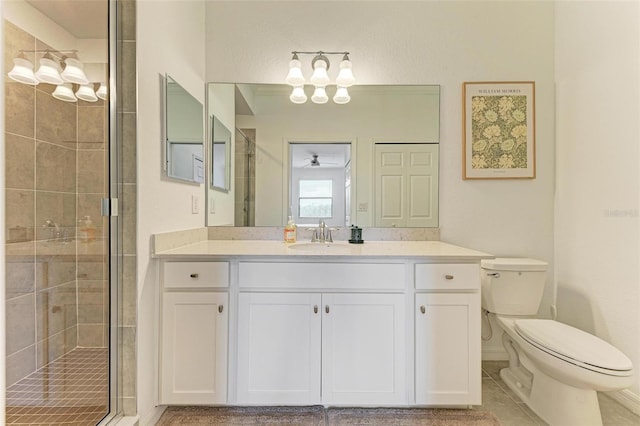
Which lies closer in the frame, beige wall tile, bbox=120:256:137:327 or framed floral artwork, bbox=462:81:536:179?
beige wall tile, bbox=120:256:137:327

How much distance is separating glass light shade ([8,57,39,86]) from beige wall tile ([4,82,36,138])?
2 centimetres

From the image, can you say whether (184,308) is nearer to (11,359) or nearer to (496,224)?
(11,359)

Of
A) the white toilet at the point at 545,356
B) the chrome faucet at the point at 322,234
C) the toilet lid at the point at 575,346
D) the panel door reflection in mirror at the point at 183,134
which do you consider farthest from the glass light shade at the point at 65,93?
the toilet lid at the point at 575,346

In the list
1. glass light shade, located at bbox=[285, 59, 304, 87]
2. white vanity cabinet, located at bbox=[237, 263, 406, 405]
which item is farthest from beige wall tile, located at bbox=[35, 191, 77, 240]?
glass light shade, located at bbox=[285, 59, 304, 87]

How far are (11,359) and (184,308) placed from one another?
0.61m

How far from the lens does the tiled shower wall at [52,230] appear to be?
45.9 inches

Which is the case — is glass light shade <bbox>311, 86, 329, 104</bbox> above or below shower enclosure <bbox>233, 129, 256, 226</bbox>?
above

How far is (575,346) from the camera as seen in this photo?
4.55ft

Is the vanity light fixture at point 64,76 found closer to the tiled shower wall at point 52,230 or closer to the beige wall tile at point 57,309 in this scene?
the tiled shower wall at point 52,230

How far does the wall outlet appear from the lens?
6.17 feet

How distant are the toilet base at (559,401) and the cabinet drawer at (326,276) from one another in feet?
2.97

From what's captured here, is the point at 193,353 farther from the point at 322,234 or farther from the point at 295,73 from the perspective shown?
the point at 295,73

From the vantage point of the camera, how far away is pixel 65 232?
136cm

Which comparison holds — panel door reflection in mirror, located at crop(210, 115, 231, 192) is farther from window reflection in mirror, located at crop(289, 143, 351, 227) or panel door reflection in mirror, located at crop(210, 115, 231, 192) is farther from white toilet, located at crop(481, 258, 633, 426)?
white toilet, located at crop(481, 258, 633, 426)
